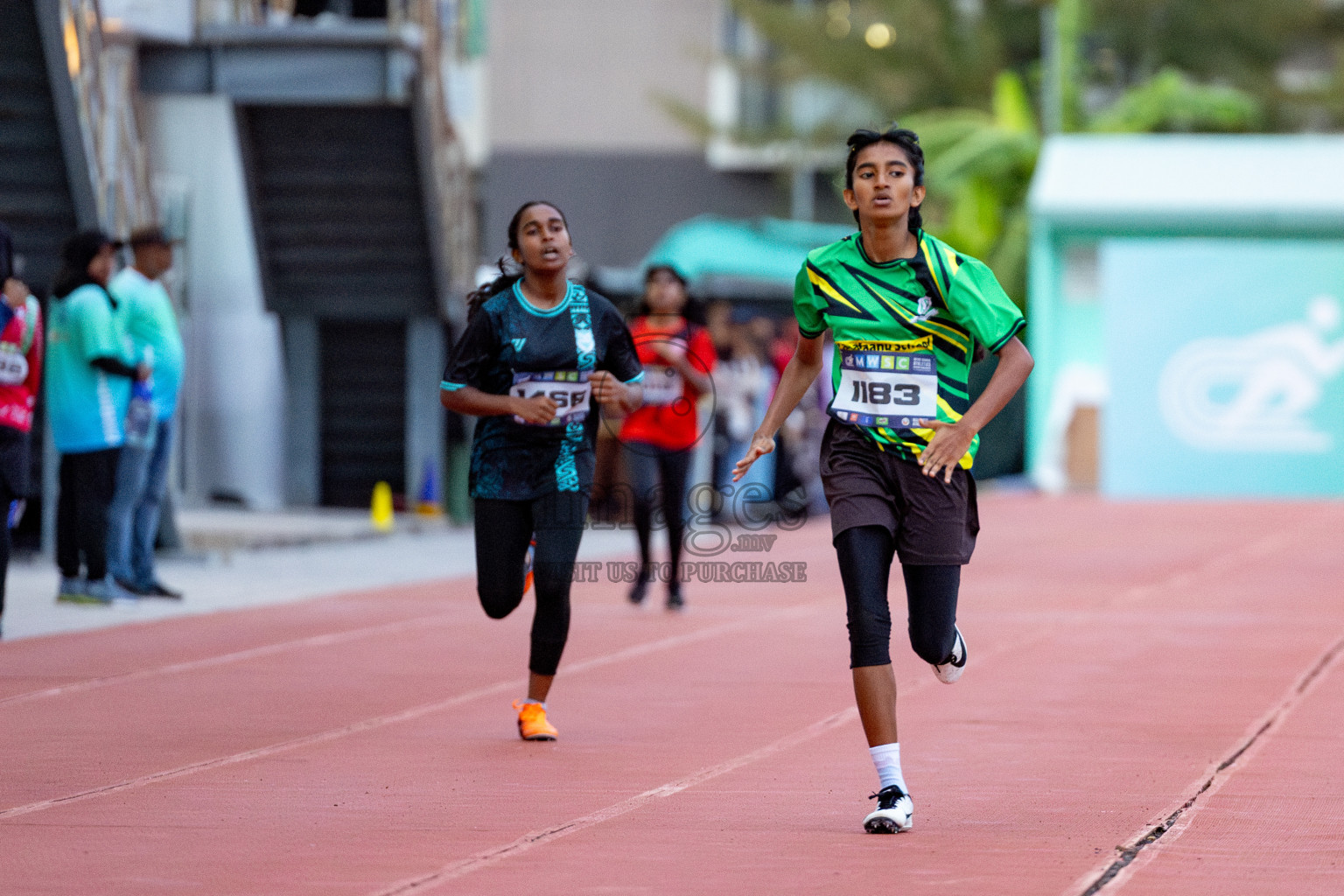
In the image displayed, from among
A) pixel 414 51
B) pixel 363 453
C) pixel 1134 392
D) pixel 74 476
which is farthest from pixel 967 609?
pixel 1134 392

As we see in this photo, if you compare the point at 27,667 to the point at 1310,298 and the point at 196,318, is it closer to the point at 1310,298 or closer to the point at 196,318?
the point at 196,318

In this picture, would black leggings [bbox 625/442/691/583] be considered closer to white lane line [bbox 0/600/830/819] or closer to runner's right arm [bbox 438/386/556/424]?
white lane line [bbox 0/600/830/819]

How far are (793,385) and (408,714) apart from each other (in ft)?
8.91

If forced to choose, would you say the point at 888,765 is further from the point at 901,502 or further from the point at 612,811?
the point at 612,811

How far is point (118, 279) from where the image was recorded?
13.0 m

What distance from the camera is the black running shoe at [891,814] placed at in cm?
618

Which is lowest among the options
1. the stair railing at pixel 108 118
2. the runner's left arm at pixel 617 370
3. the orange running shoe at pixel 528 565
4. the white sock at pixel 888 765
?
the white sock at pixel 888 765

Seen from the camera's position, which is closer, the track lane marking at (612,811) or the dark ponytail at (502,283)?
the track lane marking at (612,811)

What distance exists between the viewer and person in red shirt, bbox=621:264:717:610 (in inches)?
508

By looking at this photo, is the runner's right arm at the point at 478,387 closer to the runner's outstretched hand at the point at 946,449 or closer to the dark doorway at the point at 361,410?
the runner's outstretched hand at the point at 946,449

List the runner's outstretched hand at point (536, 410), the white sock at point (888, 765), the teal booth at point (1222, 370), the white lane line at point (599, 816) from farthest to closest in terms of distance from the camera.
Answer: the teal booth at point (1222, 370) → the runner's outstretched hand at point (536, 410) → the white sock at point (888, 765) → the white lane line at point (599, 816)

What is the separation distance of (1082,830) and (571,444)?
264 centimetres

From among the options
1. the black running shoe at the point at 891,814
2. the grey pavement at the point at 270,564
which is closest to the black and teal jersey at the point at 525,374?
the black running shoe at the point at 891,814

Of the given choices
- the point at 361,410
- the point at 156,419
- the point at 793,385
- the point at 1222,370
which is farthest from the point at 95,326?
the point at 1222,370
